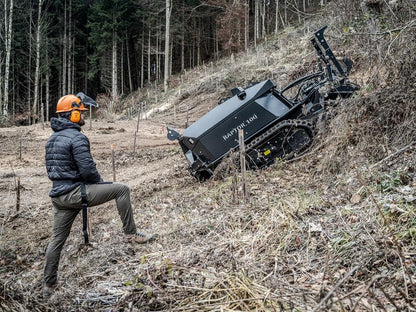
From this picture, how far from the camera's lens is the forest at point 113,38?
31594mm

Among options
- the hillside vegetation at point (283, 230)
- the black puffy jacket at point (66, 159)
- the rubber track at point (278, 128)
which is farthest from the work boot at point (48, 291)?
the rubber track at point (278, 128)

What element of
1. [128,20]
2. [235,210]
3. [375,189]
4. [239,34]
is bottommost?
[375,189]

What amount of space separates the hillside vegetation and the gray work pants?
1.03ft

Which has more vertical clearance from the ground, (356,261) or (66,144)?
(66,144)

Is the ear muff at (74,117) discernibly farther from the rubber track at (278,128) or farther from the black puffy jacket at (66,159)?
the rubber track at (278,128)

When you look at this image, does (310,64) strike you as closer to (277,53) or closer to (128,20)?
(277,53)

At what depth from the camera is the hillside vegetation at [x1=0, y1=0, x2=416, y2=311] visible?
2971 millimetres

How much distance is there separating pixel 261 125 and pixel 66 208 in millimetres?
4122

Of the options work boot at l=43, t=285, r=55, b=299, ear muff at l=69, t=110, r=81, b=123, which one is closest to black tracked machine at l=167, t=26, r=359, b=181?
ear muff at l=69, t=110, r=81, b=123

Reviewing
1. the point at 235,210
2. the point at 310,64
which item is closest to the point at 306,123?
the point at 235,210

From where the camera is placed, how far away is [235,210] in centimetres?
520

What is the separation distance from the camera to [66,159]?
415cm

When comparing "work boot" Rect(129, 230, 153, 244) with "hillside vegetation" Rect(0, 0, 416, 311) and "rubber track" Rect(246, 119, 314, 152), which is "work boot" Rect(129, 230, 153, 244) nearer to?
"hillside vegetation" Rect(0, 0, 416, 311)

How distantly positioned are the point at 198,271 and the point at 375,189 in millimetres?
2347
